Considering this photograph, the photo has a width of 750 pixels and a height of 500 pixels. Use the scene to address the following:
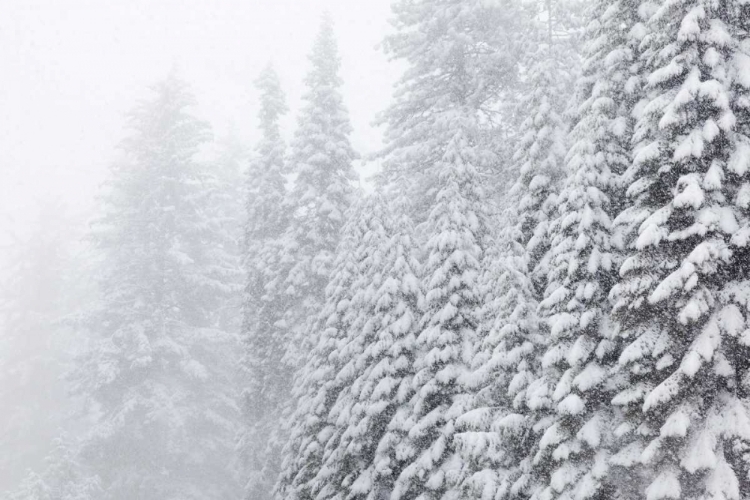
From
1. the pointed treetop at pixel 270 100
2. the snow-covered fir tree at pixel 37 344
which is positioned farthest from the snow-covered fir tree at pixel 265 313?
the snow-covered fir tree at pixel 37 344

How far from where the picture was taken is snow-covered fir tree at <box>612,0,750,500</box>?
8812mm

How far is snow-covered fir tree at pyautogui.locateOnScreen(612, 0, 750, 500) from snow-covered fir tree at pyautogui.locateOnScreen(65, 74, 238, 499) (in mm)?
19969

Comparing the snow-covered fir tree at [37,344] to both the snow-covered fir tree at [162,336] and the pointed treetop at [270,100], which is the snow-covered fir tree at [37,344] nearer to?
the snow-covered fir tree at [162,336]

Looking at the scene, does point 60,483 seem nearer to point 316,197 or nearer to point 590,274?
point 316,197

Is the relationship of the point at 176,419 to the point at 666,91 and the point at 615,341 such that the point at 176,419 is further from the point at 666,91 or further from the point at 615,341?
the point at 666,91

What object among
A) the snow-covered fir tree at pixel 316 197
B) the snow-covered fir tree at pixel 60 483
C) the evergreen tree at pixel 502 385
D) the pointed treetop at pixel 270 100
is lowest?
the snow-covered fir tree at pixel 60 483

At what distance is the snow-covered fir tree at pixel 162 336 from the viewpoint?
25.6 m

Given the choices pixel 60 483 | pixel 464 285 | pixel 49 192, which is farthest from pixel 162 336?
pixel 49 192

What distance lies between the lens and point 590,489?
32.9ft

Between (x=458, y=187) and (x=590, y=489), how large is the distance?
7.93 m

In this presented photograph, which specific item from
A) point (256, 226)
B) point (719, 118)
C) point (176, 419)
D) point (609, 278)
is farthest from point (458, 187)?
point (176, 419)

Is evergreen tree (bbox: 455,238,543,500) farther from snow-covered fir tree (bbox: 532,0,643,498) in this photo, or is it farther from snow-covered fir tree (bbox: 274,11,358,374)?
snow-covered fir tree (bbox: 274,11,358,374)

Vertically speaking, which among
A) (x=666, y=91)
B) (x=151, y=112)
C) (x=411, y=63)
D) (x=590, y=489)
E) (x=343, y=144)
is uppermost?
(x=151, y=112)

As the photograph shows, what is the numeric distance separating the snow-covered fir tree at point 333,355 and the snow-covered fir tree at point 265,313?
4826 millimetres
